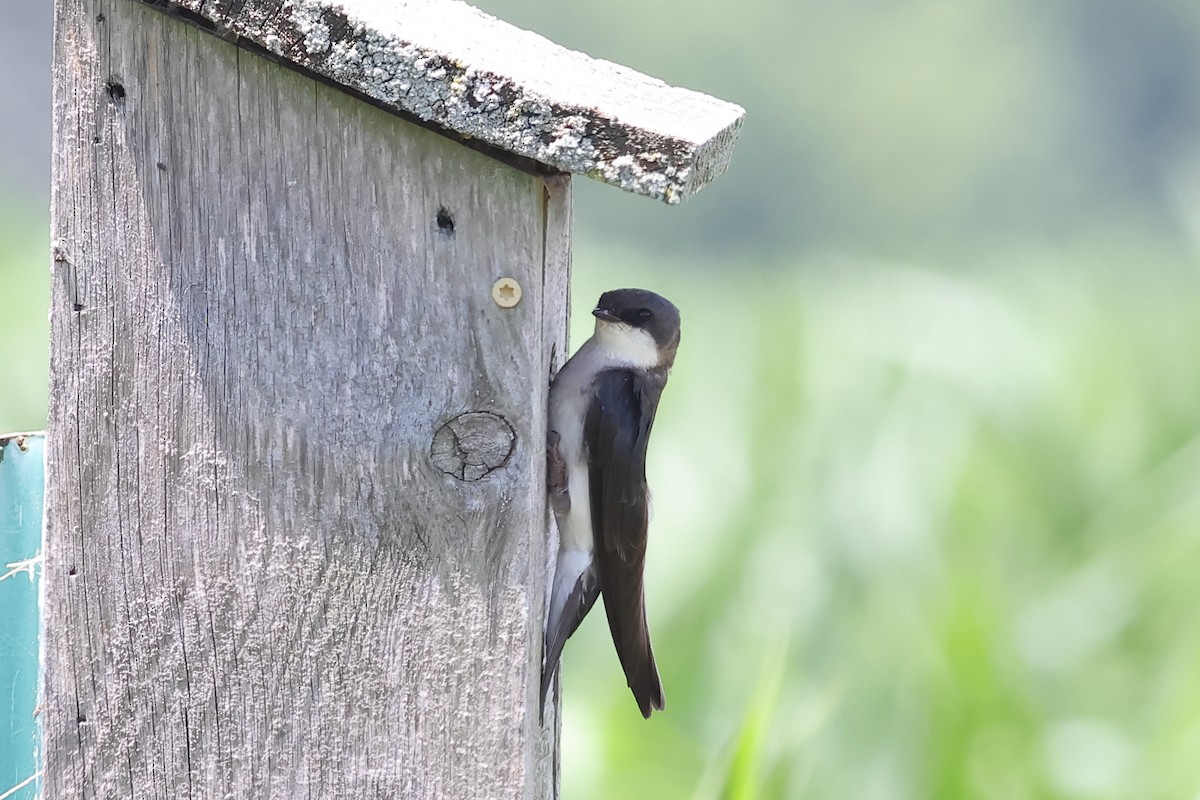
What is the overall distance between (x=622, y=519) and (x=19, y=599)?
718mm

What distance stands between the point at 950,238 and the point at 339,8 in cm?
769

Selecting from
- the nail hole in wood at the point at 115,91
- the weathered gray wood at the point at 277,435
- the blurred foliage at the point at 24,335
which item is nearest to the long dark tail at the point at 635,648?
the weathered gray wood at the point at 277,435

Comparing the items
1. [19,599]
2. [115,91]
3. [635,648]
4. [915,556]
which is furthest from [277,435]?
[915,556]

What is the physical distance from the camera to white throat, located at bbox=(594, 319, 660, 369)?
6.61 feet

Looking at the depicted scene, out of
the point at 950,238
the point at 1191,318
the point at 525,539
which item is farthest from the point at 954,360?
the point at 950,238

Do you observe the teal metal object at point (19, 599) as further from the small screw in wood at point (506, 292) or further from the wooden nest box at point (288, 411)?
the small screw in wood at point (506, 292)

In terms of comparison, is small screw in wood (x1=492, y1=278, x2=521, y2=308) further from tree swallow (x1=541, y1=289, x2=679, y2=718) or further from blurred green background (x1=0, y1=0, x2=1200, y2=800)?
blurred green background (x1=0, y1=0, x2=1200, y2=800)

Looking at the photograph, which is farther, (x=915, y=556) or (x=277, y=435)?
(x=915, y=556)

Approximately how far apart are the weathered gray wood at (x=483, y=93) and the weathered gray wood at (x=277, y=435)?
0.24 ft

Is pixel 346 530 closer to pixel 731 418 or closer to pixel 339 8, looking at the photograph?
pixel 339 8

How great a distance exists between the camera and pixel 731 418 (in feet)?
10.5

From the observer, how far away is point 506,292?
1356 mm

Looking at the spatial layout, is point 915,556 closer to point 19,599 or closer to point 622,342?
point 622,342

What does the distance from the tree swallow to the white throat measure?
0.06 m
